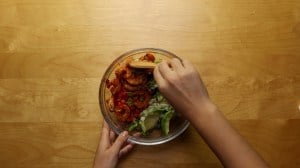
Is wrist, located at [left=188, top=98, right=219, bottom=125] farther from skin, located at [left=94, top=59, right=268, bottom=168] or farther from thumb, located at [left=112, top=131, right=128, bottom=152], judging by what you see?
thumb, located at [left=112, top=131, right=128, bottom=152]

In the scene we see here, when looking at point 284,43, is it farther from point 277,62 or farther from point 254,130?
point 254,130

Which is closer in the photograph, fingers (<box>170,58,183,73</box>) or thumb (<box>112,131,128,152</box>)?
fingers (<box>170,58,183,73</box>)

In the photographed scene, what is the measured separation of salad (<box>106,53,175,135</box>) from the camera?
3.23ft

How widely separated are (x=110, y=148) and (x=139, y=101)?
14cm

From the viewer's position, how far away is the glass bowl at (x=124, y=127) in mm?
1014

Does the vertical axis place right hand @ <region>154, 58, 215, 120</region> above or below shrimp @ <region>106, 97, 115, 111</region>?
above

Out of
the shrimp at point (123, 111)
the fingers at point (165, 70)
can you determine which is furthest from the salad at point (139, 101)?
the fingers at point (165, 70)

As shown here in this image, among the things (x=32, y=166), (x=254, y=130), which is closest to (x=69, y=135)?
(x=32, y=166)

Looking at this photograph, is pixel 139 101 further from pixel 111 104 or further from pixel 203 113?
pixel 203 113

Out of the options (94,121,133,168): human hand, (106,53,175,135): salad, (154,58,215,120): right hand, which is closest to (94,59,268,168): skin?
(154,58,215,120): right hand

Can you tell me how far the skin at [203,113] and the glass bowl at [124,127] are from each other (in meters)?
0.14

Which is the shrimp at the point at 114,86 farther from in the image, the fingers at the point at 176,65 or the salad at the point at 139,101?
the fingers at the point at 176,65

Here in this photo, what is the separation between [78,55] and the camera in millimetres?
1090

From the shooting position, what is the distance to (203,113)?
Result: 0.85 m
